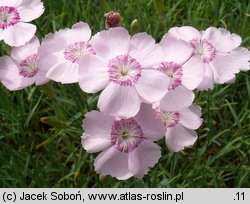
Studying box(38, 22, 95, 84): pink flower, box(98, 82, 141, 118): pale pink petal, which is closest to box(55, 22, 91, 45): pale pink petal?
box(38, 22, 95, 84): pink flower

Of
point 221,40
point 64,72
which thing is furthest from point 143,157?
point 221,40

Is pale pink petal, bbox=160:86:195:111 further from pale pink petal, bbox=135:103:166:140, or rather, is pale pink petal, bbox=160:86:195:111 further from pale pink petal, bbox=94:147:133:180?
pale pink petal, bbox=94:147:133:180

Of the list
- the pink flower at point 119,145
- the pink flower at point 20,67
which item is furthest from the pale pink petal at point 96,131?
the pink flower at point 20,67

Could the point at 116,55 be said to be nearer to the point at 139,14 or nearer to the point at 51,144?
the point at 51,144

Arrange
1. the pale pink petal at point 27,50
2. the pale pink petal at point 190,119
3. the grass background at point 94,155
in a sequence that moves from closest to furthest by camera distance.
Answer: the pale pink petal at point 190,119 < the pale pink petal at point 27,50 < the grass background at point 94,155

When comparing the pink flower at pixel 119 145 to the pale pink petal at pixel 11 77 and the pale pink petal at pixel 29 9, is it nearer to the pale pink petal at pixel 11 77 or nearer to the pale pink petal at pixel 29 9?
the pale pink petal at pixel 11 77
